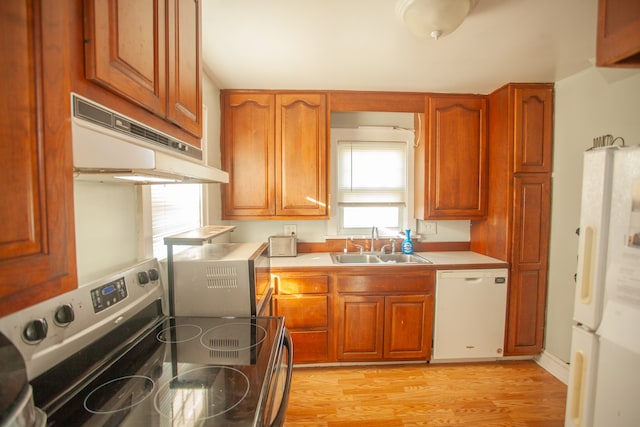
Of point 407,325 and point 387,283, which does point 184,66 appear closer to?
point 387,283

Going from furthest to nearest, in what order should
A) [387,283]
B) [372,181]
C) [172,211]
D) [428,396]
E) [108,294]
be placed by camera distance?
[372,181] < [387,283] < [428,396] < [172,211] < [108,294]

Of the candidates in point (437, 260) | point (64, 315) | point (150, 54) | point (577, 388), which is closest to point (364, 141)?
point (437, 260)

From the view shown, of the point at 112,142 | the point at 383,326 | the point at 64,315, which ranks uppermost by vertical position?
the point at 112,142

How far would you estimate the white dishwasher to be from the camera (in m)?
2.20

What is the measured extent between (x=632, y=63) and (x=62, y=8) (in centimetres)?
162

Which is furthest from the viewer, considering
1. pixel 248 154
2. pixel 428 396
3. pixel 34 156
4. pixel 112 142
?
pixel 248 154

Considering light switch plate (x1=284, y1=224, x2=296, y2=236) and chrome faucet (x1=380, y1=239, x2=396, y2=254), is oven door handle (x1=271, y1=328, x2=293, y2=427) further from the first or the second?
chrome faucet (x1=380, y1=239, x2=396, y2=254)

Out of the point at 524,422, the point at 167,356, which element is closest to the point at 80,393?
the point at 167,356

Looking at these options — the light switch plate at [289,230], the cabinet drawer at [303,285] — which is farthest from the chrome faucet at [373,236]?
the light switch plate at [289,230]

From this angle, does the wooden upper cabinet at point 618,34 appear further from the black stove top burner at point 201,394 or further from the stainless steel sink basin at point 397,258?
the stainless steel sink basin at point 397,258

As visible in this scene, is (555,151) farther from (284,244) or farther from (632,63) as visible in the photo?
(284,244)

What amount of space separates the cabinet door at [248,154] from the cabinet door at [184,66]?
118cm

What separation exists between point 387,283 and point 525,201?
1.33 meters

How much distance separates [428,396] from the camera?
1.91m
